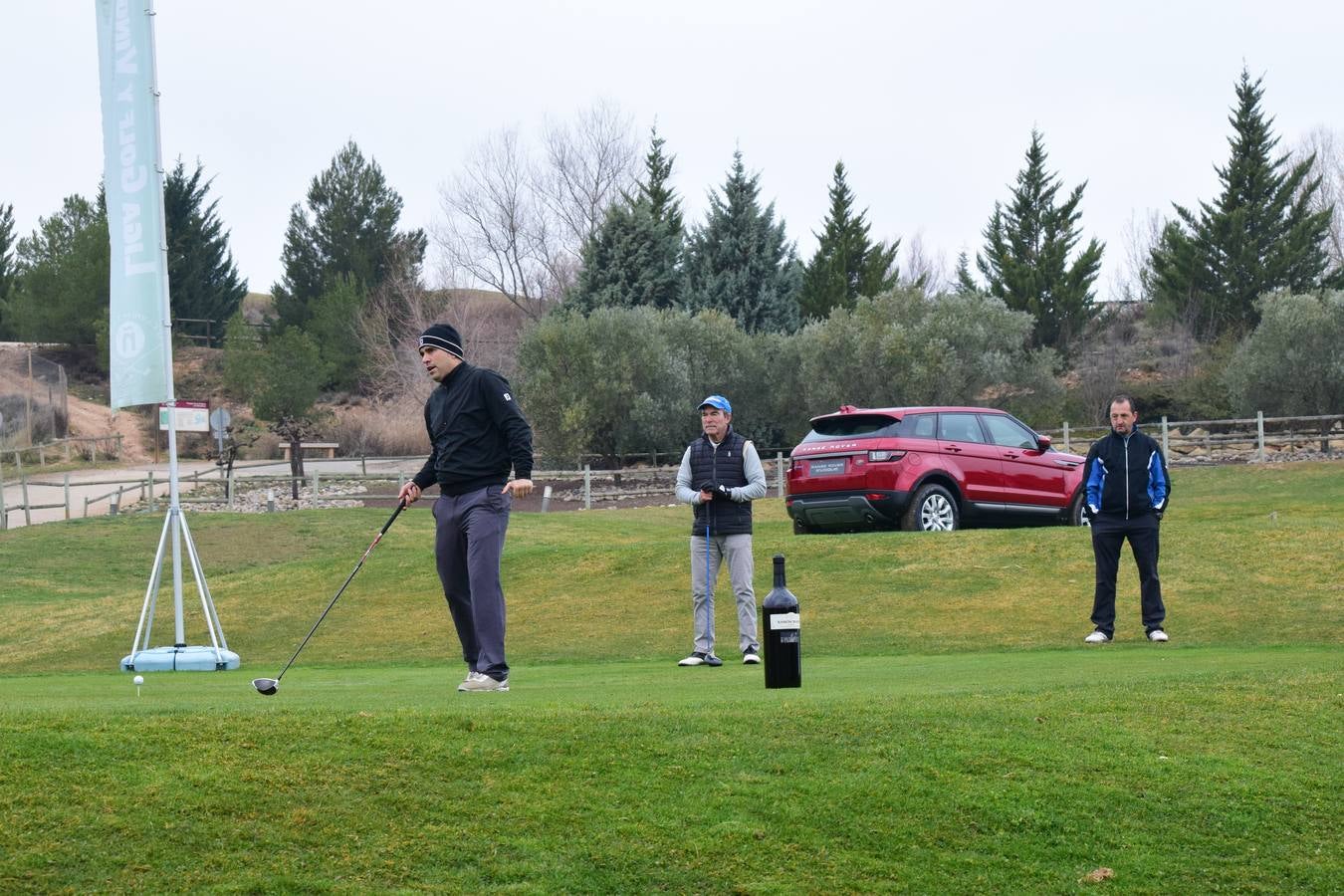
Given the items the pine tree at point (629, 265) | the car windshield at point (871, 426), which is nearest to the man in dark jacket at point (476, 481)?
the car windshield at point (871, 426)

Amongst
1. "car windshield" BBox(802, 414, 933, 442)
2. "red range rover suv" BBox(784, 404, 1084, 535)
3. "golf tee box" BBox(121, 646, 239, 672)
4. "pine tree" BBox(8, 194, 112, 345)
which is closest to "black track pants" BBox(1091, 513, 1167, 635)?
"red range rover suv" BBox(784, 404, 1084, 535)

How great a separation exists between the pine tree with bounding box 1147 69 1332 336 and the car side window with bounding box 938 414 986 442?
166 feet

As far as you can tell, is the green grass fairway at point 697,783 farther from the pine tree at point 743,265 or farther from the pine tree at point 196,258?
the pine tree at point 196,258

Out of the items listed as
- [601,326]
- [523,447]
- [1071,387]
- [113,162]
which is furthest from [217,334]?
[523,447]

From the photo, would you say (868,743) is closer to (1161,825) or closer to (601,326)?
(1161,825)

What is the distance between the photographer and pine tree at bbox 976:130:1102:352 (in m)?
70.6

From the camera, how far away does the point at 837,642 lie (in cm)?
1572

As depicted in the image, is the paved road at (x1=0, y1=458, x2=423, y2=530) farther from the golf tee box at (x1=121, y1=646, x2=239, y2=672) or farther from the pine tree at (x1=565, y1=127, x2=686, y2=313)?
the golf tee box at (x1=121, y1=646, x2=239, y2=672)

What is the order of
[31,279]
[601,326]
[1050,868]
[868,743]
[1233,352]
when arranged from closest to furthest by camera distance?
[1050,868] → [868,743] → [601,326] → [1233,352] → [31,279]

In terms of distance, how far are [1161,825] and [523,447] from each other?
453 centimetres

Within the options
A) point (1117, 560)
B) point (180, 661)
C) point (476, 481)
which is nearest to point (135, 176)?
point (180, 661)

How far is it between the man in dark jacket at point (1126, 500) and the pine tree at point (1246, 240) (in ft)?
186

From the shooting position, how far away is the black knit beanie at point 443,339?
934cm

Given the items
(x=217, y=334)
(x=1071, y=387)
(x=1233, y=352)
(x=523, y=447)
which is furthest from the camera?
(x=217, y=334)
